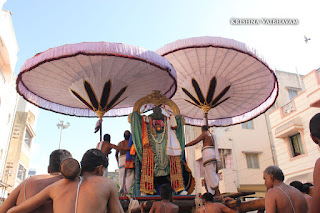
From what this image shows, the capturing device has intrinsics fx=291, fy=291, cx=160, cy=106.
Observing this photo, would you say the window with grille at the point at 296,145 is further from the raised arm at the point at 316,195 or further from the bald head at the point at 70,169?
the bald head at the point at 70,169

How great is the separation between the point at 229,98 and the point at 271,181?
7898 mm

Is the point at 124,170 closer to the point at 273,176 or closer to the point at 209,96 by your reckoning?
the point at 209,96

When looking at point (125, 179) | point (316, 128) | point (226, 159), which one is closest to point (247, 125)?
point (226, 159)

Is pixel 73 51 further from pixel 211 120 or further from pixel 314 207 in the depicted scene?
pixel 211 120

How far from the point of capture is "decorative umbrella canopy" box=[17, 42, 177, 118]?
773 cm

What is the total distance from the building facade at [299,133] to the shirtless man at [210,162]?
1083cm

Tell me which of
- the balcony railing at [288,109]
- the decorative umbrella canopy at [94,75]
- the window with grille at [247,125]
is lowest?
the decorative umbrella canopy at [94,75]

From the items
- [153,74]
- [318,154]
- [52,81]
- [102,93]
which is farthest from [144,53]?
[318,154]

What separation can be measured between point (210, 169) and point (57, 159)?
237 inches

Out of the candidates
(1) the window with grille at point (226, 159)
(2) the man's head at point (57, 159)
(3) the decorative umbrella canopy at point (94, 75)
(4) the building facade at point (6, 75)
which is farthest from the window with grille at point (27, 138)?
(2) the man's head at point (57, 159)

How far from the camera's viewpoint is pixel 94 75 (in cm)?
923

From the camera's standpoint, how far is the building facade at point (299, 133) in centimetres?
1727

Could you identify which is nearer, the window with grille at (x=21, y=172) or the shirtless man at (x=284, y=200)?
the shirtless man at (x=284, y=200)

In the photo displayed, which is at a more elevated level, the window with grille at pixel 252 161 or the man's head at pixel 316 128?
the window with grille at pixel 252 161
